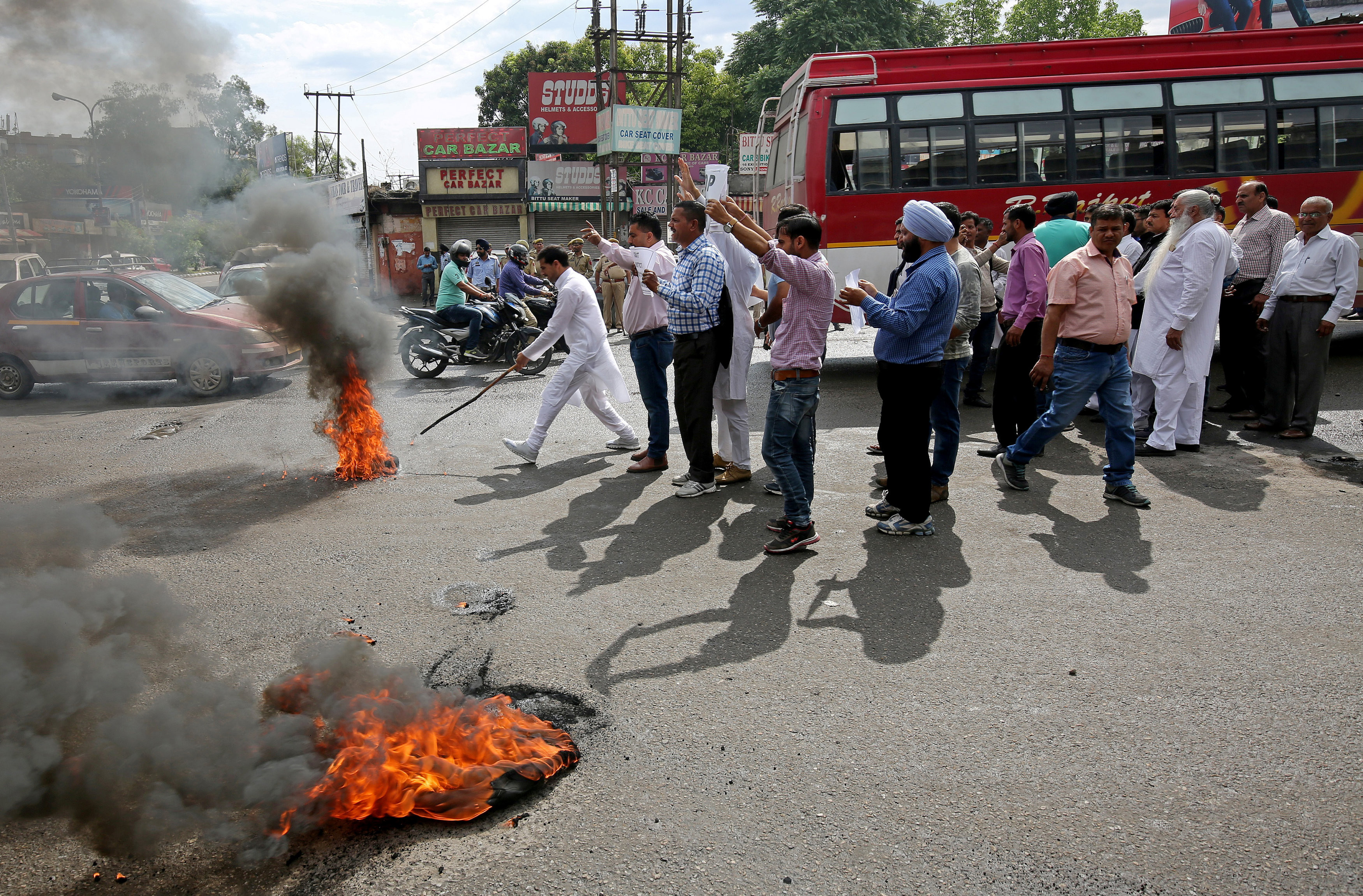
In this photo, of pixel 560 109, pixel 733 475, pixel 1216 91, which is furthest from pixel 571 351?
pixel 560 109

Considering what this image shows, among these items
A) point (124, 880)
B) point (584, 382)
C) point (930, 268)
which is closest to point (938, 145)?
point (584, 382)

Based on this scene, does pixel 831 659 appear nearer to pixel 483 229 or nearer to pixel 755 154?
pixel 755 154

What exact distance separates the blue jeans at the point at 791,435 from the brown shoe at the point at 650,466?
82.8 inches

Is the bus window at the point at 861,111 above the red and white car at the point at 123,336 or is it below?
above

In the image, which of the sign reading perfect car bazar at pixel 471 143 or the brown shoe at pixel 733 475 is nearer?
the brown shoe at pixel 733 475

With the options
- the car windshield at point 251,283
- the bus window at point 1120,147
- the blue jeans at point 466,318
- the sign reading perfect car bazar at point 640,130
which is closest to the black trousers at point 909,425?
the car windshield at point 251,283

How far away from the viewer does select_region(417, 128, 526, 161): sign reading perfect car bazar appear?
1252 inches

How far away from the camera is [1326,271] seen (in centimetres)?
713

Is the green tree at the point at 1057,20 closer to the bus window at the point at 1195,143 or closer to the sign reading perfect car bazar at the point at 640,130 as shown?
the sign reading perfect car bazar at the point at 640,130

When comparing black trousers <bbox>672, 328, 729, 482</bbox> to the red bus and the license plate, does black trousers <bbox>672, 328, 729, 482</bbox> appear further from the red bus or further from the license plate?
the license plate

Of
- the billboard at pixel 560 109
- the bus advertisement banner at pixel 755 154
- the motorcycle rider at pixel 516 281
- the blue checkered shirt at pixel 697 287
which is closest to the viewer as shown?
A: the blue checkered shirt at pixel 697 287

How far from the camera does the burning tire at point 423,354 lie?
12.1 meters

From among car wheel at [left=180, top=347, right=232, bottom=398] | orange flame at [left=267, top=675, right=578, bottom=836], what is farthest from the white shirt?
car wheel at [left=180, top=347, right=232, bottom=398]

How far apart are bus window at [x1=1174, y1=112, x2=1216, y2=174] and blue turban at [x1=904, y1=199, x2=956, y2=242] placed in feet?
28.0
